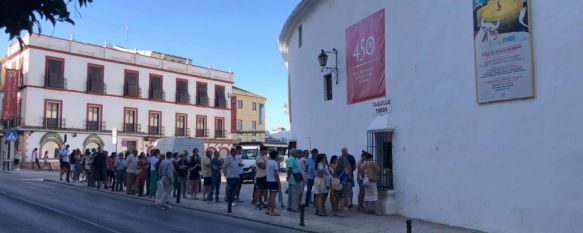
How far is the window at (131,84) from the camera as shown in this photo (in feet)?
A: 169

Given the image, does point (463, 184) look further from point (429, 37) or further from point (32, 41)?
point (32, 41)

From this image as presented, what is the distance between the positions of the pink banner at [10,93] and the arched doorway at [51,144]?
11.0 ft

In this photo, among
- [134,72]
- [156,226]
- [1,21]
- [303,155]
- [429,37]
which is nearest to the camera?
[1,21]

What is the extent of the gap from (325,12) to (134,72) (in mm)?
38068

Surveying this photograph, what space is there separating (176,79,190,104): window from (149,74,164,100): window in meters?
2.14

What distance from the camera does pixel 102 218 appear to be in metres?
12.4

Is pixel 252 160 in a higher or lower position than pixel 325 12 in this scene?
lower

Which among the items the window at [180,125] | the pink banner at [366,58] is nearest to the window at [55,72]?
the window at [180,125]

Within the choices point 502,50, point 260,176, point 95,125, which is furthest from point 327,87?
point 95,125

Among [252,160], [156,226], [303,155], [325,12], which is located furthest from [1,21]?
[252,160]

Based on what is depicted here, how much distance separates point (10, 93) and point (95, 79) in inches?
291

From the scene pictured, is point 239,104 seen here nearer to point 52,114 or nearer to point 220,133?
point 220,133

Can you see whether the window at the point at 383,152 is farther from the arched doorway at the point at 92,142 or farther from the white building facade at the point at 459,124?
the arched doorway at the point at 92,142

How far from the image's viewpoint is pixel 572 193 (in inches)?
356
